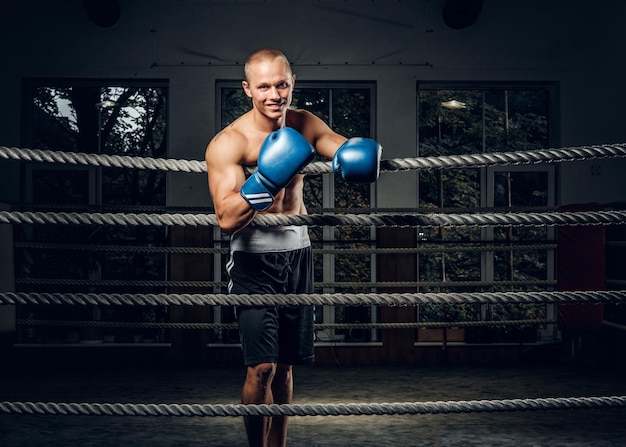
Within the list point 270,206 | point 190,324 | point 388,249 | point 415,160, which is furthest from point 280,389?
point 388,249

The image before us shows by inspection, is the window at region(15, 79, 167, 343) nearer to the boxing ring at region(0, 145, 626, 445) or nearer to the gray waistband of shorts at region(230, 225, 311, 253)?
the gray waistband of shorts at region(230, 225, 311, 253)

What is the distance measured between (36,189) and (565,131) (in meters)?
3.55

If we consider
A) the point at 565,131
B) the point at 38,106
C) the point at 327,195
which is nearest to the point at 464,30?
the point at 565,131

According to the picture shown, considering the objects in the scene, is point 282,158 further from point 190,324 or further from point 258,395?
point 190,324

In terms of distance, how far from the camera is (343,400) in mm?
3549

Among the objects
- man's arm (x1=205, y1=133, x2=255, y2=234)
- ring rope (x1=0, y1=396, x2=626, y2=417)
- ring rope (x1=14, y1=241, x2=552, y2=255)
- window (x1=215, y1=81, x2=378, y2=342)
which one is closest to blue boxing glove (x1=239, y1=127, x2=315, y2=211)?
man's arm (x1=205, y1=133, x2=255, y2=234)

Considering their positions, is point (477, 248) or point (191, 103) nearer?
point (477, 248)

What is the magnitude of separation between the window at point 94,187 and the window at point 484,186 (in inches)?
70.8

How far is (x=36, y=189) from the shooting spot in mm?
5027

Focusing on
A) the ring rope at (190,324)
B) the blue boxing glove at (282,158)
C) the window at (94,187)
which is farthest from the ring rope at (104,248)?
the blue boxing glove at (282,158)

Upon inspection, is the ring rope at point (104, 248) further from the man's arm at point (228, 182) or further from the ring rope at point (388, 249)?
the man's arm at point (228, 182)

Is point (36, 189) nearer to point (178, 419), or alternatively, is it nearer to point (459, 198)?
point (178, 419)

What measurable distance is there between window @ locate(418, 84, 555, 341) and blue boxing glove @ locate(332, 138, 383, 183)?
352 cm

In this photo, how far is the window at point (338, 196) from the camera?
5.04 meters
